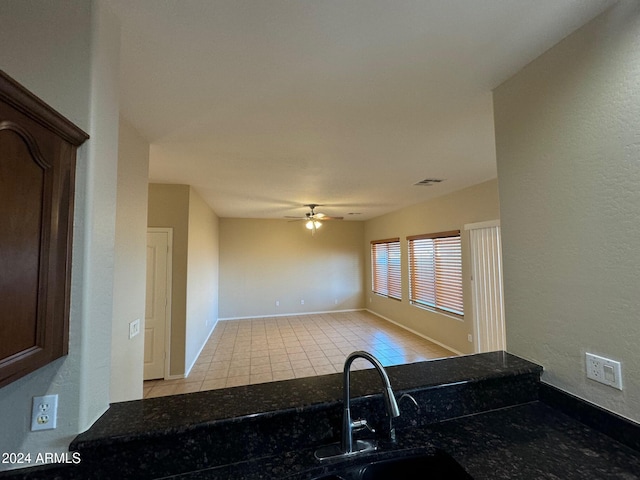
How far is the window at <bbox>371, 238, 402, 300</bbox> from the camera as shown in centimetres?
618

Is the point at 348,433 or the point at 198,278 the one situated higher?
the point at 198,278

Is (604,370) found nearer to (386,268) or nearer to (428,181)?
(428,181)

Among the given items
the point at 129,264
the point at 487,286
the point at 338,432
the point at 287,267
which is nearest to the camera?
the point at 338,432

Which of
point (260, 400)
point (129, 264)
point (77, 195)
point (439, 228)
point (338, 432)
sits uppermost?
point (439, 228)

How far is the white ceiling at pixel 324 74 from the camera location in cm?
109

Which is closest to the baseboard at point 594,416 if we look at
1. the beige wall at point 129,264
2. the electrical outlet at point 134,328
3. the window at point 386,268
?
the beige wall at point 129,264

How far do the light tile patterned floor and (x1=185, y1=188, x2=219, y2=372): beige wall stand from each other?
0.93 feet

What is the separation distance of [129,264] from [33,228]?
1311 millimetres

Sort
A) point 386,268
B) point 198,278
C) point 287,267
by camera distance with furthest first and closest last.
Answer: point 287,267 → point 386,268 → point 198,278

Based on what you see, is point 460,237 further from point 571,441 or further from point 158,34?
point 158,34

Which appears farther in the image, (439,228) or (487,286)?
(439,228)

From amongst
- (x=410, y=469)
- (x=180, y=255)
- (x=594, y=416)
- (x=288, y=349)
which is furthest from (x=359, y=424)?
(x=288, y=349)

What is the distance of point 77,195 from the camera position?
0.91m

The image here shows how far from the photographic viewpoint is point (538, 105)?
1.34 meters
